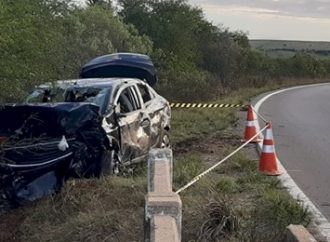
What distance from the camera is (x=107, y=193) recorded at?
8.67 meters

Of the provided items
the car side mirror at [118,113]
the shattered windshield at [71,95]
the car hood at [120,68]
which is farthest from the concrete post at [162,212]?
the car hood at [120,68]

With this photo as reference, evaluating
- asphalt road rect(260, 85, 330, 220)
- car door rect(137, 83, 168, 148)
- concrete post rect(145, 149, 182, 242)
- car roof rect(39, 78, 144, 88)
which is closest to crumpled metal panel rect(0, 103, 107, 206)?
car roof rect(39, 78, 144, 88)

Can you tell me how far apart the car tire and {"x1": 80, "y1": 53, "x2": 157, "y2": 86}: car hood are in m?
5.26

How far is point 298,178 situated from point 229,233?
392 centimetres

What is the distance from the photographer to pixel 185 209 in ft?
24.3

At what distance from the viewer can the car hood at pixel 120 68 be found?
14680 mm

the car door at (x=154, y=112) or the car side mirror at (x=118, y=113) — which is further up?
the car side mirror at (x=118, y=113)

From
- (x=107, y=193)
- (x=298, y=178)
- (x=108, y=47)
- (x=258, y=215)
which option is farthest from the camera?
(x=108, y=47)

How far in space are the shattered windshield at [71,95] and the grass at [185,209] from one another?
1.18 meters

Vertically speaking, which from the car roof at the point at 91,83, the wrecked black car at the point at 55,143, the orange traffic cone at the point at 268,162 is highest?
the car roof at the point at 91,83

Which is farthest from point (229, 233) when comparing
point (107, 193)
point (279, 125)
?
point (279, 125)

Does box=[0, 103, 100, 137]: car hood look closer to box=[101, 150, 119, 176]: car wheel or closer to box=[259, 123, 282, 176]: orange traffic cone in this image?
box=[101, 150, 119, 176]: car wheel

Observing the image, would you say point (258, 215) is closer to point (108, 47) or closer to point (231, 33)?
point (108, 47)

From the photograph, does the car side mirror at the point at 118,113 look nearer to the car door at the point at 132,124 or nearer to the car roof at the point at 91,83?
the car door at the point at 132,124
